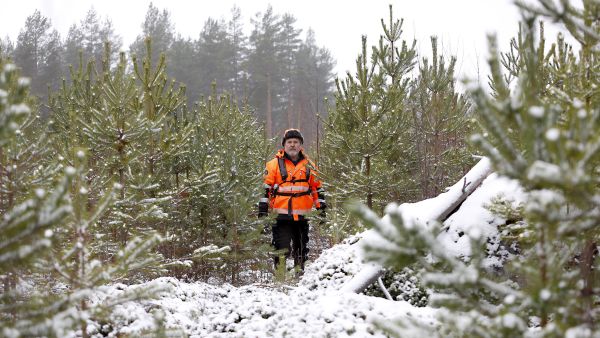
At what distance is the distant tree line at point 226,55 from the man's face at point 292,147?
78.2 feet

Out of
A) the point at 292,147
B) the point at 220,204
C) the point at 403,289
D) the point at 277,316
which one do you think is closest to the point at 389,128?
the point at 292,147

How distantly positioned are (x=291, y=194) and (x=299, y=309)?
3486 mm

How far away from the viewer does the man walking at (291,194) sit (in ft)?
25.3

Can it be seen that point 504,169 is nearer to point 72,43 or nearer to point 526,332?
point 526,332

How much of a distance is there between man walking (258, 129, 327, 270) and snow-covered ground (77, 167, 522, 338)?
1.65m

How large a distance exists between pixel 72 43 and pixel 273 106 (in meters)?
16.9

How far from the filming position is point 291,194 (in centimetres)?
772

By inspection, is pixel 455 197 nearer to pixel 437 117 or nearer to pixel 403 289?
pixel 403 289

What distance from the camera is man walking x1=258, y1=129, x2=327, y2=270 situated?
771 cm

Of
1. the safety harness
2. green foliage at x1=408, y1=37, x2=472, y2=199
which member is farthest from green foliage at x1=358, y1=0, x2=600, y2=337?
green foliage at x1=408, y1=37, x2=472, y2=199

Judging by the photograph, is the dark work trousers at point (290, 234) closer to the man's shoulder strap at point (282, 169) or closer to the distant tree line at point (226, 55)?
the man's shoulder strap at point (282, 169)

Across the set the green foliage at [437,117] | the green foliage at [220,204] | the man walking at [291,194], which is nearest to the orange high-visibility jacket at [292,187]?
the man walking at [291,194]

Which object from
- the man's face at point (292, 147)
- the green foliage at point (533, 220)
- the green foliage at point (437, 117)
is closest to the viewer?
the green foliage at point (533, 220)

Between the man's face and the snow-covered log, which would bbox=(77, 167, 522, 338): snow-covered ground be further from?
the man's face
